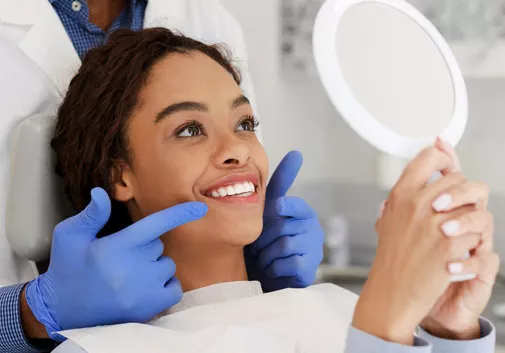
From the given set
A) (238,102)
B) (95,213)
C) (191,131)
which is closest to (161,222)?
(95,213)

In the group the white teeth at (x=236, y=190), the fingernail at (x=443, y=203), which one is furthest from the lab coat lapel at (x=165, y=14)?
the fingernail at (x=443, y=203)

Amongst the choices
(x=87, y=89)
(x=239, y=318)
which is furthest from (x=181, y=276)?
(x=87, y=89)

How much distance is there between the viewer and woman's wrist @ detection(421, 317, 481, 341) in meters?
1.07

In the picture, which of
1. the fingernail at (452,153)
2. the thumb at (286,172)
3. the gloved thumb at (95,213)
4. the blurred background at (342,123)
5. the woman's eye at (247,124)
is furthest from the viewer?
the blurred background at (342,123)

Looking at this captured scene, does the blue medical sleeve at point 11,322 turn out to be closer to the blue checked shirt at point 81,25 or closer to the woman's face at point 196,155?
the woman's face at point 196,155

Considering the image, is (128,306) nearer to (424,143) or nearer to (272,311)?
(272,311)

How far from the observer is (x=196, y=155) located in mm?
1335

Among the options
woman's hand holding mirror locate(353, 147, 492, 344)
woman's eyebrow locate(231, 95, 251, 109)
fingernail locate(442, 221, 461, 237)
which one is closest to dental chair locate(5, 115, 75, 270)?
woman's eyebrow locate(231, 95, 251, 109)

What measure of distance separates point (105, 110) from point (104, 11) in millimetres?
406

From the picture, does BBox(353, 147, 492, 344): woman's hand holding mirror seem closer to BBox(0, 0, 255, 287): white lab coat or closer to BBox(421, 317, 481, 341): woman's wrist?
BBox(421, 317, 481, 341): woman's wrist

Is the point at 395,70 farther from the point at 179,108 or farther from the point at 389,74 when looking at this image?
the point at 179,108

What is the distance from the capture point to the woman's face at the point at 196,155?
1.32 meters

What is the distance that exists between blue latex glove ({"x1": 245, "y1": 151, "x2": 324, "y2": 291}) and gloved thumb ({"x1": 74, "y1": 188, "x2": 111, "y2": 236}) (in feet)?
1.28

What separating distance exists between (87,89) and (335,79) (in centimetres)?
59
